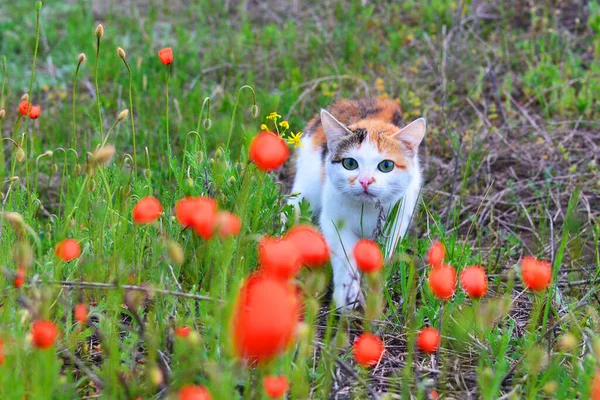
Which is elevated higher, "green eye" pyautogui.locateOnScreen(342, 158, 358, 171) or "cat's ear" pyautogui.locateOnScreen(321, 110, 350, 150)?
"cat's ear" pyautogui.locateOnScreen(321, 110, 350, 150)

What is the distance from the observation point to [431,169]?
14.8 feet

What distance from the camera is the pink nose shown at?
9.45ft

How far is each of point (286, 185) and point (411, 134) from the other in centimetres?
173

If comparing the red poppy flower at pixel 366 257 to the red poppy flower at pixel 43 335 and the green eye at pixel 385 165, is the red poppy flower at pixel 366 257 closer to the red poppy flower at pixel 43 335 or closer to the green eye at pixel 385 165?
the red poppy flower at pixel 43 335

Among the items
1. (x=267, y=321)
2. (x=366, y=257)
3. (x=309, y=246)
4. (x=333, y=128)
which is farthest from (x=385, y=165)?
(x=267, y=321)

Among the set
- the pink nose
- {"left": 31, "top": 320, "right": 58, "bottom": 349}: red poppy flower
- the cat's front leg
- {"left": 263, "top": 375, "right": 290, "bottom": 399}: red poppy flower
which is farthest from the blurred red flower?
the pink nose

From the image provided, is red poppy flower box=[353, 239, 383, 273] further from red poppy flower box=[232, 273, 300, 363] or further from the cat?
the cat

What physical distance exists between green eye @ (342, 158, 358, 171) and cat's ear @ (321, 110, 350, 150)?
0.37ft

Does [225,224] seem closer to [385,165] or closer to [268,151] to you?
[268,151]

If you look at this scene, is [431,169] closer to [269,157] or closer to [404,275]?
[404,275]

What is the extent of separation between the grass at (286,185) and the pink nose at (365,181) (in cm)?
26

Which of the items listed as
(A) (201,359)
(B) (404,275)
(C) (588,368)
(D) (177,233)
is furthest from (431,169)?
(A) (201,359)

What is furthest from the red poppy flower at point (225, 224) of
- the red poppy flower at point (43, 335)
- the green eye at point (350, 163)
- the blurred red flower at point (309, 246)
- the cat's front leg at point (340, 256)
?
the green eye at point (350, 163)

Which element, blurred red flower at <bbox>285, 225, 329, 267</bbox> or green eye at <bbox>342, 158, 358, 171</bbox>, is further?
green eye at <bbox>342, 158, 358, 171</bbox>
